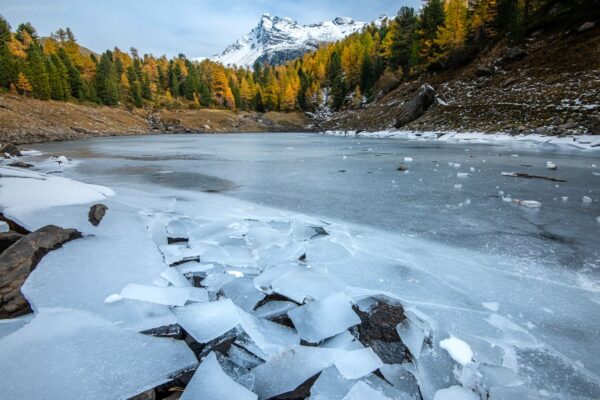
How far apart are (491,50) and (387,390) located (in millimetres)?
41976

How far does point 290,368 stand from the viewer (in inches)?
60.6

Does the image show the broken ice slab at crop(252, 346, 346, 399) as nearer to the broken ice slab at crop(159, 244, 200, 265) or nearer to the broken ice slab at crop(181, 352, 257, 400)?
the broken ice slab at crop(181, 352, 257, 400)

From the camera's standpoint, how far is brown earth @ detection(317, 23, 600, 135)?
688 inches

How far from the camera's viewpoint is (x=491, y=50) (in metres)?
32.4

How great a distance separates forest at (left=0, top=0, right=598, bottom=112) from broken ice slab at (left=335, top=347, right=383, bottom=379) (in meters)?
39.2

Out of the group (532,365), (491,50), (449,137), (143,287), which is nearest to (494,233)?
(532,365)

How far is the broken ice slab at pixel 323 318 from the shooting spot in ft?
5.94

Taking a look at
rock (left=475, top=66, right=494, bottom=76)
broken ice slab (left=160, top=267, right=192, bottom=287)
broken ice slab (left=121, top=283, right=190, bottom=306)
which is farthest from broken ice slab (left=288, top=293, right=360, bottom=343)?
rock (left=475, top=66, right=494, bottom=76)

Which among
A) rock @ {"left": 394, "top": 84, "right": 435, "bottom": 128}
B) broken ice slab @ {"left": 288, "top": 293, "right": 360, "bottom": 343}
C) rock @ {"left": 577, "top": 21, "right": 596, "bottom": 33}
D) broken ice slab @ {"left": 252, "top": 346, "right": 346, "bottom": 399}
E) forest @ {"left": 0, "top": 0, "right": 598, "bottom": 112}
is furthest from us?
forest @ {"left": 0, "top": 0, "right": 598, "bottom": 112}

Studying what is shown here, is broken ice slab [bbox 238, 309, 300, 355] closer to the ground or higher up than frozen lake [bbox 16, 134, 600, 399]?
higher up

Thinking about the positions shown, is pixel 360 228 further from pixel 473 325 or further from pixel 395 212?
pixel 473 325

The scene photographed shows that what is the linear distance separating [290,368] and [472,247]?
2671 millimetres

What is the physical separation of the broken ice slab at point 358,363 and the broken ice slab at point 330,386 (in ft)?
0.10

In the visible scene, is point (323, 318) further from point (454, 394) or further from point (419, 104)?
point (419, 104)
